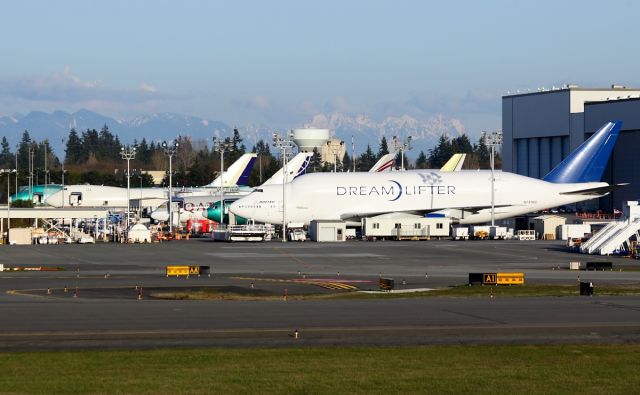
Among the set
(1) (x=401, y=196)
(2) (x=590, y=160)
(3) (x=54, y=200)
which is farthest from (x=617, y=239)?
(3) (x=54, y=200)

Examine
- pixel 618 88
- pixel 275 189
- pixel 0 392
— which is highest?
pixel 618 88

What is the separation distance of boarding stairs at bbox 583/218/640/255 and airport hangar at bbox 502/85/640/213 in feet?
163

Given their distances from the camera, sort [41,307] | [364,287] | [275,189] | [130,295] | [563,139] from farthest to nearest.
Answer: [563,139], [275,189], [364,287], [130,295], [41,307]

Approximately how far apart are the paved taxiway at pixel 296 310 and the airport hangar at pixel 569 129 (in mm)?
61743

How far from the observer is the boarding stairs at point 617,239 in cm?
7925

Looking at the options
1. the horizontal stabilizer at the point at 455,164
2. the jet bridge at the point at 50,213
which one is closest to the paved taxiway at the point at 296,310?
the jet bridge at the point at 50,213

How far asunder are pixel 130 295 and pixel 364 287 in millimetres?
11500

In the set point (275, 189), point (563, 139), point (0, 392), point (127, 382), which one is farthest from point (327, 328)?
point (563, 139)

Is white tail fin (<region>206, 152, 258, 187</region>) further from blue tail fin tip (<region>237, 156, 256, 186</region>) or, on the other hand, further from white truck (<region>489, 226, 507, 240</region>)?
→ white truck (<region>489, 226, 507, 240</region>)

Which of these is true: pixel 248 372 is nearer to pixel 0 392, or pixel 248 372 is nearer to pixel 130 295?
pixel 0 392

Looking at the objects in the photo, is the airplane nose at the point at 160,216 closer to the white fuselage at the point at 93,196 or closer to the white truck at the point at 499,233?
the white fuselage at the point at 93,196

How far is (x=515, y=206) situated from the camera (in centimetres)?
10700

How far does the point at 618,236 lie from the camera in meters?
79.3

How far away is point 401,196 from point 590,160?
19.1 meters
